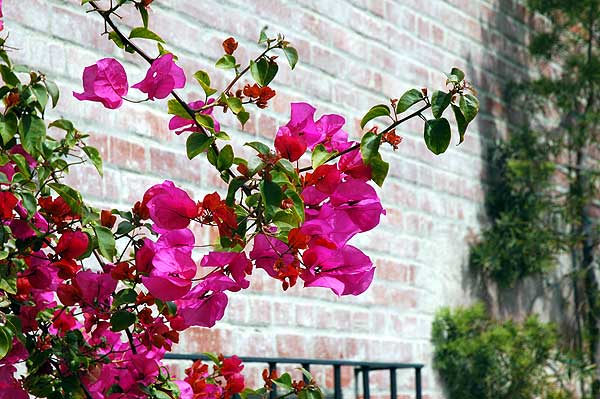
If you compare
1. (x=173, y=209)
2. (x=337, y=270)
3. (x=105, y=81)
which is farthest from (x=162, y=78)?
(x=337, y=270)

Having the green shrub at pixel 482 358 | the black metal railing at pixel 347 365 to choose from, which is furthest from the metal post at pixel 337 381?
the green shrub at pixel 482 358

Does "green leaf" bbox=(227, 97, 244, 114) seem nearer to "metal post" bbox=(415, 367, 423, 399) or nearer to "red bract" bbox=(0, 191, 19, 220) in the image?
Answer: "red bract" bbox=(0, 191, 19, 220)

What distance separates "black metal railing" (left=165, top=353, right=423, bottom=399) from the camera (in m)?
2.10

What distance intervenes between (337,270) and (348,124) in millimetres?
1690

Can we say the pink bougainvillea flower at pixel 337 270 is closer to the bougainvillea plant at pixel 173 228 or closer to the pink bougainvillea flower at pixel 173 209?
the bougainvillea plant at pixel 173 228

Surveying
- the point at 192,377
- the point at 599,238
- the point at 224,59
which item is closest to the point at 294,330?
the point at 192,377

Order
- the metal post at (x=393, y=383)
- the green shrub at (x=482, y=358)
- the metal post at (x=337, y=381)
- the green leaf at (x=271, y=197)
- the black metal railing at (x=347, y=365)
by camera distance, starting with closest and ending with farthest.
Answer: the green leaf at (x=271, y=197), the black metal railing at (x=347, y=365), the metal post at (x=337, y=381), the metal post at (x=393, y=383), the green shrub at (x=482, y=358)

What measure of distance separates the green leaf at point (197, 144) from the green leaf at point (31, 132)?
0.50 ft

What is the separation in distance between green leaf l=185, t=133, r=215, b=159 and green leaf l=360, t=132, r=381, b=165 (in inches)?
6.2

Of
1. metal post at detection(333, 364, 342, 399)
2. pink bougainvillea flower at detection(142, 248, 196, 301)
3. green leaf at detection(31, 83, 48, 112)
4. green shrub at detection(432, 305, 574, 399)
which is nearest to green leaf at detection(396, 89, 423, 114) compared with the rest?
pink bougainvillea flower at detection(142, 248, 196, 301)

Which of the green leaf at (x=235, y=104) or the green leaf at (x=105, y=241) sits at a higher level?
the green leaf at (x=235, y=104)

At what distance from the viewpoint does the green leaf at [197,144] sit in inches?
42.3

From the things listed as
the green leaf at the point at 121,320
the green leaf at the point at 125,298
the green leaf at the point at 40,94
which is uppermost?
the green leaf at the point at 40,94

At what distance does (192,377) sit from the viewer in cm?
127
